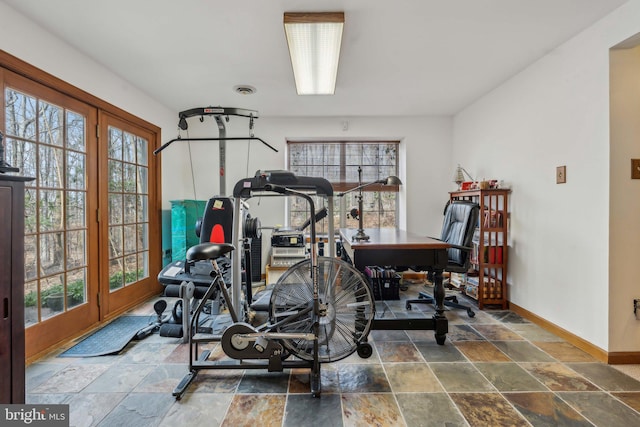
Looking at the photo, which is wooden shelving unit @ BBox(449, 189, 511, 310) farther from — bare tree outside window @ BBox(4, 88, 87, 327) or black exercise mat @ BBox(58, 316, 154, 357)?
bare tree outside window @ BBox(4, 88, 87, 327)

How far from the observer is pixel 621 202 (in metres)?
1.91

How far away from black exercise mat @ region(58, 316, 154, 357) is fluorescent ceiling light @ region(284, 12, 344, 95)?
2.75m

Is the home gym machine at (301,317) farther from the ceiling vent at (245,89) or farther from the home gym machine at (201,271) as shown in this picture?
the ceiling vent at (245,89)

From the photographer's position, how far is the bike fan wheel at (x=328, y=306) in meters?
1.68

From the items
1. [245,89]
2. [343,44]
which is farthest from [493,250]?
[245,89]

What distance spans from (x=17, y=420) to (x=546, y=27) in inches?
160

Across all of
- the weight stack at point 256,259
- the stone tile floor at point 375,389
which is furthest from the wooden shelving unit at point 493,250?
the weight stack at point 256,259

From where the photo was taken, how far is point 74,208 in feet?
7.80

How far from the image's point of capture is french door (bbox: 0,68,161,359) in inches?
78.7

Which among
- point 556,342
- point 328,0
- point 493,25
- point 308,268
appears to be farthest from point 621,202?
point 328,0

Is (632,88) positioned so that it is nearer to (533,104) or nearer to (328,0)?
(533,104)

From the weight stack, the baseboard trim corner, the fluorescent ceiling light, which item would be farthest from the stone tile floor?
the fluorescent ceiling light

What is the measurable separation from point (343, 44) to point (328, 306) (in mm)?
2068

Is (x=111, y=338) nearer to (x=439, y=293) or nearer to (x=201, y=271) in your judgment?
(x=201, y=271)
